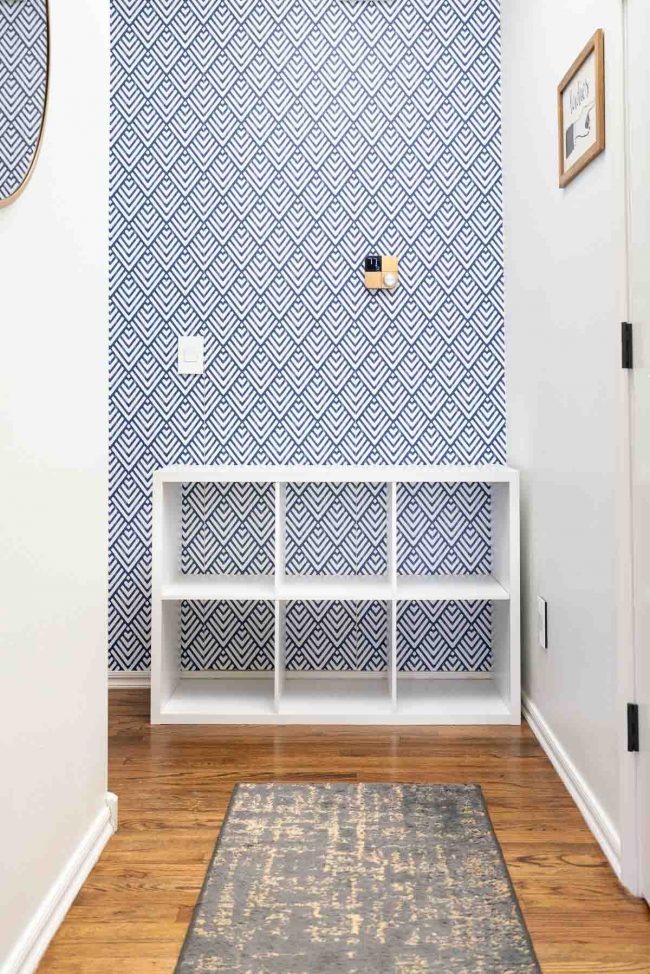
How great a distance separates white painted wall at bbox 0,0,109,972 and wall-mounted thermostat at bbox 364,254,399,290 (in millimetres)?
1308

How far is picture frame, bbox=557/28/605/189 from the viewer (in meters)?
1.93

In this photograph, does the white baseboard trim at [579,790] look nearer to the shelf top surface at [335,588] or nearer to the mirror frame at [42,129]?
the shelf top surface at [335,588]

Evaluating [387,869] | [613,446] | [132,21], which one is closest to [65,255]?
[613,446]

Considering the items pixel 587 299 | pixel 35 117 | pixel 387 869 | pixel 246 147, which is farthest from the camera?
pixel 246 147

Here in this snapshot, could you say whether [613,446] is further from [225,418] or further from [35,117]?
[225,418]

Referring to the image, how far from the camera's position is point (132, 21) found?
3109 millimetres

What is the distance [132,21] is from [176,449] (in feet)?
5.06

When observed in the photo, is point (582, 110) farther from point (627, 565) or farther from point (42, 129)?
point (42, 129)

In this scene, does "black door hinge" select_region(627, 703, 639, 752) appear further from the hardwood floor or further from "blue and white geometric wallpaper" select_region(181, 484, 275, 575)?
"blue and white geometric wallpaper" select_region(181, 484, 275, 575)

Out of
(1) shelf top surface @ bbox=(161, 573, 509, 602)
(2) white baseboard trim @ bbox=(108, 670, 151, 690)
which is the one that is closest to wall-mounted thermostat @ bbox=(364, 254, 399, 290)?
(1) shelf top surface @ bbox=(161, 573, 509, 602)

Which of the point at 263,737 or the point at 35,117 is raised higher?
the point at 35,117

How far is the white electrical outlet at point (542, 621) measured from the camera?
2541mm

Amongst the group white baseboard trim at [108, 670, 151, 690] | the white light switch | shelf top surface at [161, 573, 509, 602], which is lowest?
white baseboard trim at [108, 670, 151, 690]

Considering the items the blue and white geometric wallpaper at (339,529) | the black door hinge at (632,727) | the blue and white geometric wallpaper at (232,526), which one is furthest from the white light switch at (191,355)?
the black door hinge at (632,727)
